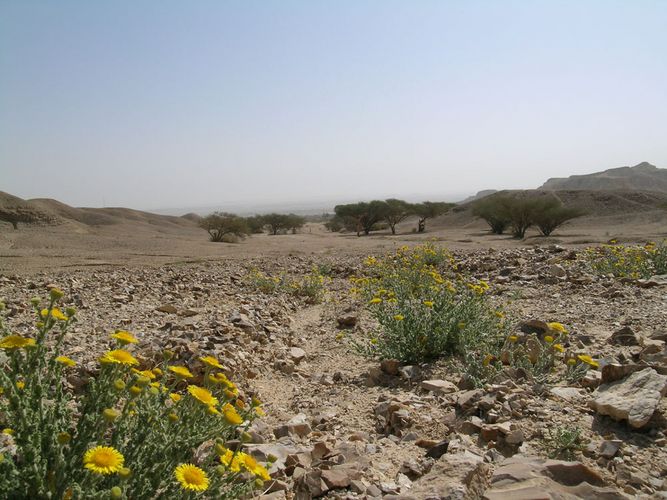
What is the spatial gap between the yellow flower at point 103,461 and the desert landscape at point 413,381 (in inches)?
A: 18.9

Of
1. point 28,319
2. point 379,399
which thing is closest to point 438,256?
point 379,399

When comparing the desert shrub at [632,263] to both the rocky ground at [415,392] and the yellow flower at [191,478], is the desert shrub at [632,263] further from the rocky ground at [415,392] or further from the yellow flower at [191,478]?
the yellow flower at [191,478]

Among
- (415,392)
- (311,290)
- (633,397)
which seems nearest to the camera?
(633,397)

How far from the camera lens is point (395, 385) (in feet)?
12.8

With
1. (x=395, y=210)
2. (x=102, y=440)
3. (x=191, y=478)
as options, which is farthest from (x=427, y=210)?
(x=191, y=478)

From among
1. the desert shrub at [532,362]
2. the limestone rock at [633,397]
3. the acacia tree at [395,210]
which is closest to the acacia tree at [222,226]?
the acacia tree at [395,210]

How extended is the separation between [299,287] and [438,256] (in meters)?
3.33

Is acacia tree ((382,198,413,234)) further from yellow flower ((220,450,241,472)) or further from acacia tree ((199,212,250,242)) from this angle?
yellow flower ((220,450,241,472))

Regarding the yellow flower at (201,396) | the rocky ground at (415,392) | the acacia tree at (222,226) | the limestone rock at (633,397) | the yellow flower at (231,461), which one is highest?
the acacia tree at (222,226)

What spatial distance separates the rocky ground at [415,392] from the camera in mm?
2186

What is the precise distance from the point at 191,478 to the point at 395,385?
2.53 metres

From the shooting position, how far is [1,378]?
1639 millimetres

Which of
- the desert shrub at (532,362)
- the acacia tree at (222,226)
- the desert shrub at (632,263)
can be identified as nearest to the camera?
the desert shrub at (532,362)

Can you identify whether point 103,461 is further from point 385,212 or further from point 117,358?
point 385,212
